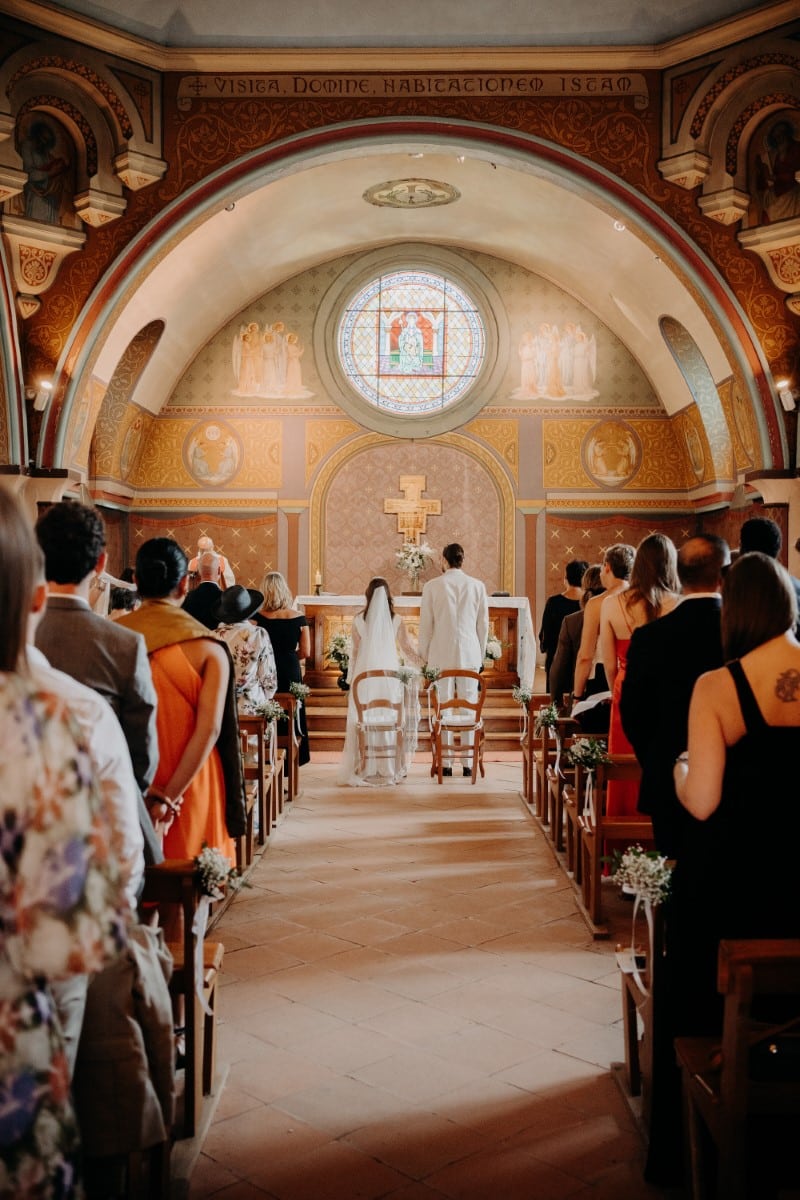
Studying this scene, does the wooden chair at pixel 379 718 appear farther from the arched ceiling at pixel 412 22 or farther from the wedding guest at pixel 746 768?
the wedding guest at pixel 746 768

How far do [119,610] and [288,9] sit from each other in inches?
231

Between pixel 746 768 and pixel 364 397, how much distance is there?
558 inches

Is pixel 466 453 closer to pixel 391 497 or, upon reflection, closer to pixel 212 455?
pixel 391 497

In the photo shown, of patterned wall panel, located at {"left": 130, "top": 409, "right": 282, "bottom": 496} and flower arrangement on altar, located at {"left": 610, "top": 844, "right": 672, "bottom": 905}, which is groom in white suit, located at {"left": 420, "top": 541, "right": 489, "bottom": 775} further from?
patterned wall panel, located at {"left": 130, "top": 409, "right": 282, "bottom": 496}

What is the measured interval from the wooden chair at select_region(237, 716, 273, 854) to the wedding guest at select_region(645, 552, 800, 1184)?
3696 mm

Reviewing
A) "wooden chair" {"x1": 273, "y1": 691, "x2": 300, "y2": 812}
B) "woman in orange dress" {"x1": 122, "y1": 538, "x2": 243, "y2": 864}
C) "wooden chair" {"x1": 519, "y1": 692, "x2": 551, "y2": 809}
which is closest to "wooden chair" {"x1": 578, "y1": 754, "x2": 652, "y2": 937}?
"woman in orange dress" {"x1": 122, "y1": 538, "x2": 243, "y2": 864}

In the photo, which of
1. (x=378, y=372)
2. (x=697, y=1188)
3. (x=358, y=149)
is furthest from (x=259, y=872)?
(x=378, y=372)

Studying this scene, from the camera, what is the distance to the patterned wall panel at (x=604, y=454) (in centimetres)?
1611

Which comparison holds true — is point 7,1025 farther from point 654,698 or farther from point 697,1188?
point 654,698

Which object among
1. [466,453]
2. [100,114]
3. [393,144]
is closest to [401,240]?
[466,453]

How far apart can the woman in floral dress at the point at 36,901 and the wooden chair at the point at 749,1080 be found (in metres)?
1.36

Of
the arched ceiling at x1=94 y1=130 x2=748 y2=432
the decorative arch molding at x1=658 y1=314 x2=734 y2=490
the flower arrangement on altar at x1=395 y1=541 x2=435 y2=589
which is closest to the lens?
the arched ceiling at x1=94 y1=130 x2=748 y2=432

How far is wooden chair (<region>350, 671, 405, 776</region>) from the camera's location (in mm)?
8859

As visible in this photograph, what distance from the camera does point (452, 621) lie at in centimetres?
947
